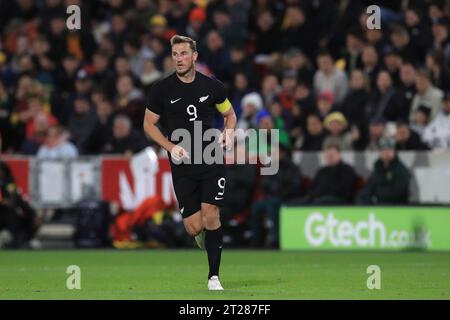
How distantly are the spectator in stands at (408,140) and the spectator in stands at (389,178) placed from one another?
312 millimetres

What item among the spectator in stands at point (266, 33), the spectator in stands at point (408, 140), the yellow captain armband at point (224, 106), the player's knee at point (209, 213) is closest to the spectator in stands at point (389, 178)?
the spectator in stands at point (408, 140)

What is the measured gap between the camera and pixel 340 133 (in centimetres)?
2005

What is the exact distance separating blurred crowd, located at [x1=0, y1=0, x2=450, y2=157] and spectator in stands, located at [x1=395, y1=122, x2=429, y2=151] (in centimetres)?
2

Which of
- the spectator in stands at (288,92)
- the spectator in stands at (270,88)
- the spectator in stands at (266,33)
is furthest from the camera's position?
the spectator in stands at (266,33)

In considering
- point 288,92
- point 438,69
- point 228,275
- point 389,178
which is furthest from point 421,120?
point 228,275

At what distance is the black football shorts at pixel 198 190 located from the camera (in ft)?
A: 40.2

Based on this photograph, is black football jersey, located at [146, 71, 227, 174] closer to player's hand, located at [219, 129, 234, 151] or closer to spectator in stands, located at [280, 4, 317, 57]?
player's hand, located at [219, 129, 234, 151]

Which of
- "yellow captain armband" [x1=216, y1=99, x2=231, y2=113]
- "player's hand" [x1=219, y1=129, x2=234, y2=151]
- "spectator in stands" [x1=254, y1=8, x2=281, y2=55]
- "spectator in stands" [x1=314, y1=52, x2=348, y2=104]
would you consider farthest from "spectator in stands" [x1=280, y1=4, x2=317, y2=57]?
"player's hand" [x1=219, y1=129, x2=234, y2=151]

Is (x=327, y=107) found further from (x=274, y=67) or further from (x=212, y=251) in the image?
(x=212, y=251)

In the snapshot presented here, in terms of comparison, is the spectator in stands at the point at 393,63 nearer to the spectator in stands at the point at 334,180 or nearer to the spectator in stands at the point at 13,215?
the spectator in stands at the point at 334,180

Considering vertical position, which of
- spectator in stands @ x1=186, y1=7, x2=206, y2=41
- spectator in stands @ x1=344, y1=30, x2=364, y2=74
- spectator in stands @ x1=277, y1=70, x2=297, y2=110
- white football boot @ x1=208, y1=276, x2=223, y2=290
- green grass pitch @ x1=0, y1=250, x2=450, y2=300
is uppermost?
spectator in stands @ x1=186, y1=7, x2=206, y2=41

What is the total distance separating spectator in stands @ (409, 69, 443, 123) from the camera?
19625 millimetres

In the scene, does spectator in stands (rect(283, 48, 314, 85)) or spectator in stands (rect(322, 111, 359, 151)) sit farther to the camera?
spectator in stands (rect(283, 48, 314, 85))

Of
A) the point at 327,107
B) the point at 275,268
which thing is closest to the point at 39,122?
the point at 327,107
